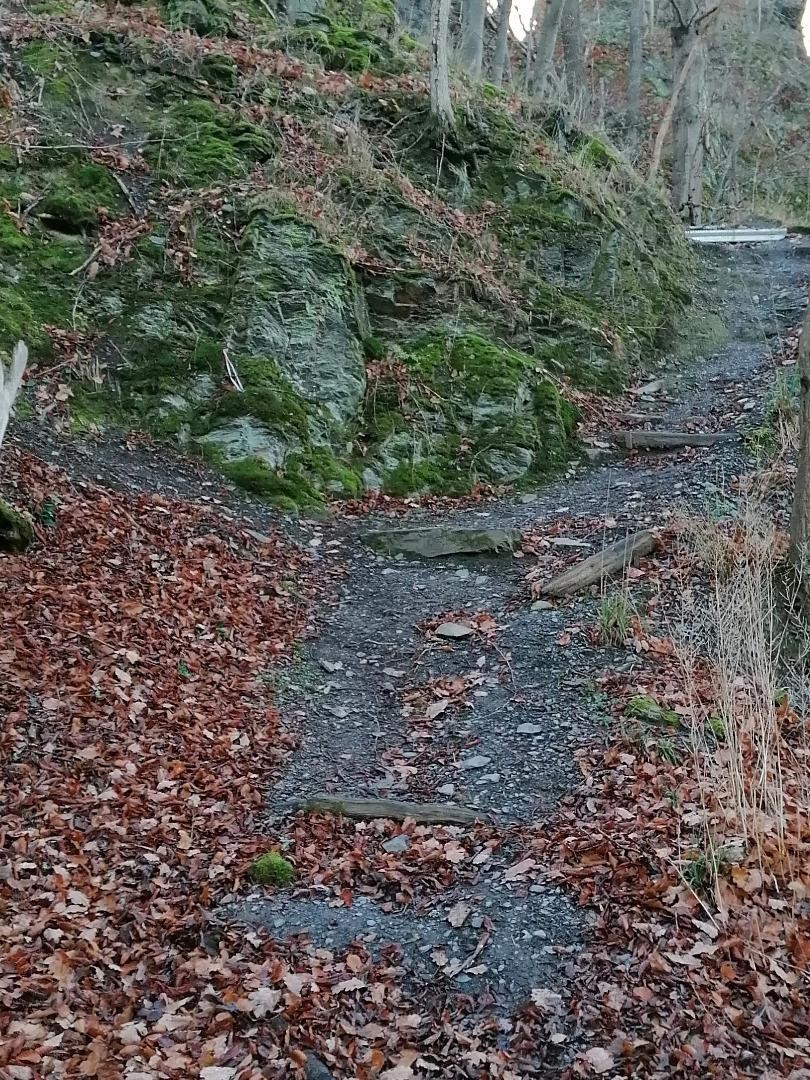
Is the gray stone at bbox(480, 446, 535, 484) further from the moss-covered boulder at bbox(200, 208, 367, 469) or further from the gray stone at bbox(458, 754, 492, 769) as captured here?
the gray stone at bbox(458, 754, 492, 769)

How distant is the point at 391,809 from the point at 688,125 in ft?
59.5

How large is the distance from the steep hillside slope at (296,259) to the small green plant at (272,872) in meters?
4.58

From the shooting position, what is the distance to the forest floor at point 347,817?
3.22 meters

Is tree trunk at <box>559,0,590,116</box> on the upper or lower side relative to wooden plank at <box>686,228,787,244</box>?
upper

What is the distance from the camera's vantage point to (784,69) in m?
30.6

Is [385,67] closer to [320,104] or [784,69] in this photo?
[320,104]

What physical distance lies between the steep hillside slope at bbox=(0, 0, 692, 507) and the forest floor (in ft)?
4.10

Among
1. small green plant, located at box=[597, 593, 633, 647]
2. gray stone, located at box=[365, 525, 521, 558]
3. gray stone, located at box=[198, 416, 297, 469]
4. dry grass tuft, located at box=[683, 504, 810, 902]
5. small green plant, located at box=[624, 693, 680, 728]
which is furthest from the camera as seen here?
gray stone, located at box=[198, 416, 297, 469]

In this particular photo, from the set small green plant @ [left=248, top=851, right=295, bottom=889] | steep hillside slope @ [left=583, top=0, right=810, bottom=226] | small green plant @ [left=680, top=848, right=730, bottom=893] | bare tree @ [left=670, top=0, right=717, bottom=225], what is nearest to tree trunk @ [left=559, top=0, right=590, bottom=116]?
bare tree @ [left=670, top=0, right=717, bottom=225]

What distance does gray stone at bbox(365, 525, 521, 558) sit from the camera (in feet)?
25.1

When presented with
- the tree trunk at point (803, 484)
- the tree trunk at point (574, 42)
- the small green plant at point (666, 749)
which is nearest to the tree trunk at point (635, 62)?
the tree trunk at point (574, 42)

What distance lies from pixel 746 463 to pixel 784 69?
96.9 feet

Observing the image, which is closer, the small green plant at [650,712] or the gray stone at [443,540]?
the small green plant at [650,712]

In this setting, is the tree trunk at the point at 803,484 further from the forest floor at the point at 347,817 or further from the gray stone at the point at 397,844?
the gray stone at the point at 397,844
